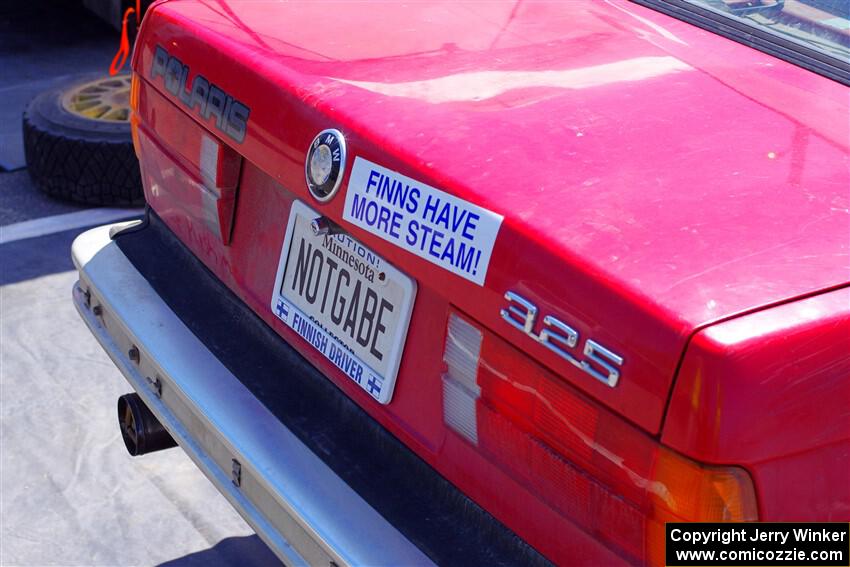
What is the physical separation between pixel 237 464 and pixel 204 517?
44.0 inches

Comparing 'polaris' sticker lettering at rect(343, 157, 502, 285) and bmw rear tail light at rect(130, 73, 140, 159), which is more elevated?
'polaris' sticker lettering at rect(343, 157, 502, 285)

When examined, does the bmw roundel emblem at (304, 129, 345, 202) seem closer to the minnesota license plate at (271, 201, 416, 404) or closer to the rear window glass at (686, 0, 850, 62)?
the minnesota license plate at (271, 201, 416, 404)

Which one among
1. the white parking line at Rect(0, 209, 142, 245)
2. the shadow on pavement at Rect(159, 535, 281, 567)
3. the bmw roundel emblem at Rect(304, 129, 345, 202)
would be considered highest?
the bmw roundel emblem at Rect(304, 129, 345, 202)

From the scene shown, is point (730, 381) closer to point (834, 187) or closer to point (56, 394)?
point (834, 187)

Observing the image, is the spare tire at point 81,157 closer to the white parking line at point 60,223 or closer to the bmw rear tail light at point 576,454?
the white parking line at point 60,223

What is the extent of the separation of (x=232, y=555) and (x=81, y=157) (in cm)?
270

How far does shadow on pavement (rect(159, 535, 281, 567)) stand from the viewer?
129 inches

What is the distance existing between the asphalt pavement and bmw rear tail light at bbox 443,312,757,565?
4.92 ft

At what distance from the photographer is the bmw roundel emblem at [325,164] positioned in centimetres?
225

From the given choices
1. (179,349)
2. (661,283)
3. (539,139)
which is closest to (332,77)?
(539,139)

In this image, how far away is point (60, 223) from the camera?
5332 mm

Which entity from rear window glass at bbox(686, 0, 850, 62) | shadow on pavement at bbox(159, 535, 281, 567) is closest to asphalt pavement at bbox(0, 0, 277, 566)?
shadow on pavement at bbox(159, 535, 281, 567)

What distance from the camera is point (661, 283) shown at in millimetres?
1749

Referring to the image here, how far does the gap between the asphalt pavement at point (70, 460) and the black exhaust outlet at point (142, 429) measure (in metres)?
0.47
